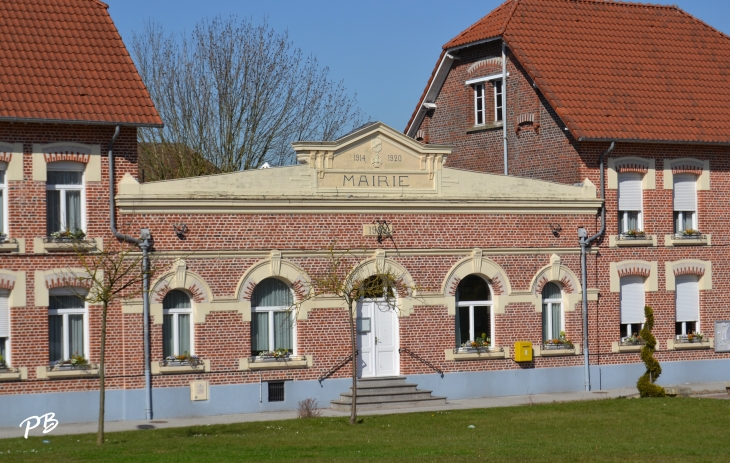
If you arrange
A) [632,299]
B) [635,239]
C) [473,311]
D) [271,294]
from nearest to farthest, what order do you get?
[271,294] < [473,311] < [635,239] < [632,299]

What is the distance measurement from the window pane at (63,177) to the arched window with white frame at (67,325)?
2120 millimetres

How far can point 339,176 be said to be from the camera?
89.3ft

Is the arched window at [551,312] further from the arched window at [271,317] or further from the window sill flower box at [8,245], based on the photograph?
the window sill flower box at [8,245]

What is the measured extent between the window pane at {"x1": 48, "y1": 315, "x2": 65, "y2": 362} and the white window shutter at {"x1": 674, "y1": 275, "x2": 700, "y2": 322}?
15.2m

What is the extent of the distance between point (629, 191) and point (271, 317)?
9.72 m

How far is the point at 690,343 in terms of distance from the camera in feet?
103

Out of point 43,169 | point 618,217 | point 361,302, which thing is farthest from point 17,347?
point 618,217

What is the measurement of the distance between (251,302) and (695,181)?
12.1 m

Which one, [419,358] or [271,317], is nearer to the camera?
[271,317]

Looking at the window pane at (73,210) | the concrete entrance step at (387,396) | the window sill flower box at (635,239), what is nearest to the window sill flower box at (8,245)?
the window pane at (73,210)

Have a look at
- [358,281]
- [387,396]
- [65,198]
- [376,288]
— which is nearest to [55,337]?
[65,198]

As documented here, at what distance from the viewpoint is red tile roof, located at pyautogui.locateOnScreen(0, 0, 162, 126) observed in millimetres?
24578

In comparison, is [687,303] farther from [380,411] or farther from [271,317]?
[271,317]

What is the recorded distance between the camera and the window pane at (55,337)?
2491cm
